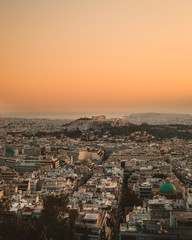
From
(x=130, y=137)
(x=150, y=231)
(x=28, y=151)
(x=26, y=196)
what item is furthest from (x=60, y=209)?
(x=130, y=137)

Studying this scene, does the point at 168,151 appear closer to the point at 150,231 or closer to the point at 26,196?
the point at 26,196

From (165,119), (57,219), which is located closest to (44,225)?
(57,219)

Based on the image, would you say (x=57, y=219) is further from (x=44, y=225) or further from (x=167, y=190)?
(x=167, y=190)

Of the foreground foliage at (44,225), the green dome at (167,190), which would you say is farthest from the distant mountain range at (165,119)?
the foreground foliage at (44,225)

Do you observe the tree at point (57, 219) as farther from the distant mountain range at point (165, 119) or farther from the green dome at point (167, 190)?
the distant mountain range at point (165, 119)

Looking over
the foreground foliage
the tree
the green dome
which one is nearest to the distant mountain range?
the green dome

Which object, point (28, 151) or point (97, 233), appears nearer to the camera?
point (97, 233)

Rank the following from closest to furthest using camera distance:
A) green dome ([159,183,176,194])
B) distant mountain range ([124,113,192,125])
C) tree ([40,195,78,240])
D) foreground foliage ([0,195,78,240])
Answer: foreground foliage ([0,195,78,240]) → tree ([40,195,78,240]) → green dome ([159,183,176,194]) → distant mountain range ([124,113,192,125])

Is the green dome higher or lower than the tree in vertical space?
lower

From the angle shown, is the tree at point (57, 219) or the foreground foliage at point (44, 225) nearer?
the foreground foliage at point (44, 225)

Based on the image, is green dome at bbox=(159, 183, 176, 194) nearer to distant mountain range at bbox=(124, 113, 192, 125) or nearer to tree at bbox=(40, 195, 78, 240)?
tree at bbox=(40, 195, 78, 240)

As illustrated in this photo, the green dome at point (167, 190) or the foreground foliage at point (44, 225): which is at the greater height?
the foreground foliage at point (44, 225)
